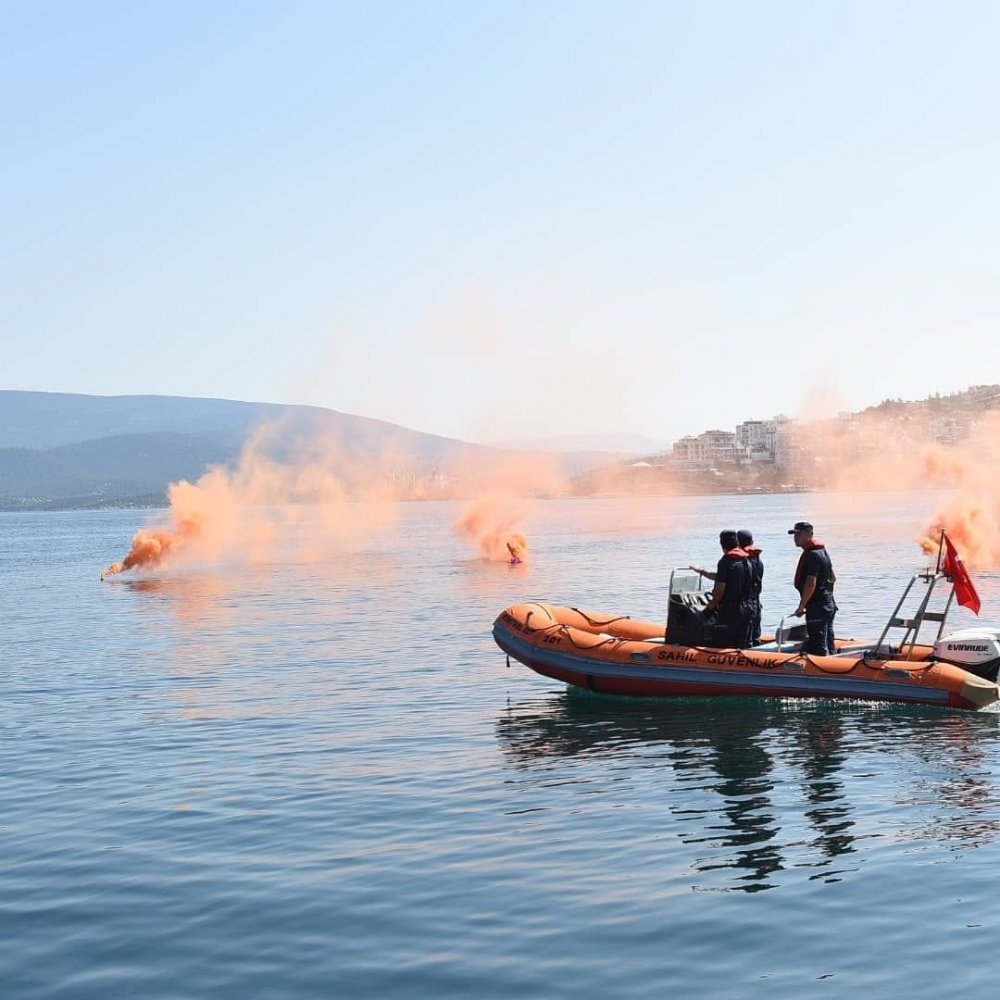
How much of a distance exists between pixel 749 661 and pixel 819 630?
1.15 m

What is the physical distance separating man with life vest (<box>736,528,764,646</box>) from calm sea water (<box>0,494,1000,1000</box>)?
3.84 feet

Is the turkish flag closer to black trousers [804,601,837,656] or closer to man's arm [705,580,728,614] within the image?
black trousers [804,601,837,656]

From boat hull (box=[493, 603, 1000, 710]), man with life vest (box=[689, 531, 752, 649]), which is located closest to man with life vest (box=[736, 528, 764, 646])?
man with life vest (box=[689, 531, 752, 649])

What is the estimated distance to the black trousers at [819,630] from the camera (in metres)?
17.5

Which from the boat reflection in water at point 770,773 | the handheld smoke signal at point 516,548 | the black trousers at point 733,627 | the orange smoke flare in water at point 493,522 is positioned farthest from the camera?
the orange smoke flare in water at point 493,522

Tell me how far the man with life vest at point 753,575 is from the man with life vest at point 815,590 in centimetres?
55

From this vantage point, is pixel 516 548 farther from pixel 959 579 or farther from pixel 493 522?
pixel 959 579

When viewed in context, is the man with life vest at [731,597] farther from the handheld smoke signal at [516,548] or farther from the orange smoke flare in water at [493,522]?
the orange smoke flare in water at [493,522]

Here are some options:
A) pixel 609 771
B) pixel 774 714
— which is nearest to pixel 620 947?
pixel 609 771

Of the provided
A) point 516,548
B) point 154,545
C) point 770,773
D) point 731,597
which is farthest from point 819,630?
point 154,545

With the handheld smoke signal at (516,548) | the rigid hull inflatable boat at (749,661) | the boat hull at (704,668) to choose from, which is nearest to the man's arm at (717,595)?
the rigid hull inflatable boat at (749,661)

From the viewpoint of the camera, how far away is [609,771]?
13828 mm

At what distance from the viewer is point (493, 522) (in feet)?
224

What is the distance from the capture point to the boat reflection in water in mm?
10594
